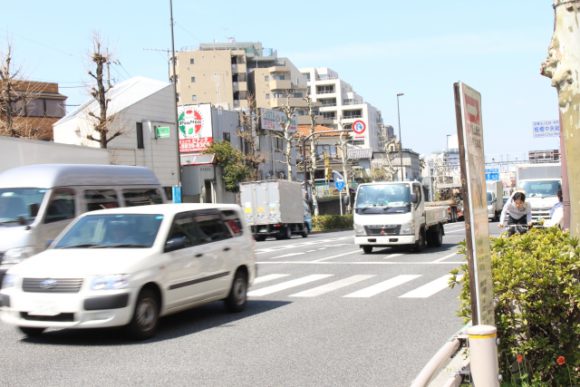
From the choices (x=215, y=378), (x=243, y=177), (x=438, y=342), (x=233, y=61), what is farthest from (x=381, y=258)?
(x=233, y=61)

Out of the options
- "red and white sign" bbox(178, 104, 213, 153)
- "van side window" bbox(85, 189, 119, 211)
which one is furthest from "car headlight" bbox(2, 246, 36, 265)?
"red and white sign" bbox(178, 104, 213, 153)

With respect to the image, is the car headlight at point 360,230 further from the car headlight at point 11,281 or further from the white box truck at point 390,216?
the car headlight at point 11,281

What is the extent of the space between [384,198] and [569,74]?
18.1 m

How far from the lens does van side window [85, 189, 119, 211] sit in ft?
50.7

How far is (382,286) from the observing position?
14742 mm

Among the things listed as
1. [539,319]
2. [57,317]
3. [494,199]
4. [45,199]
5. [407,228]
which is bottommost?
[57,317]

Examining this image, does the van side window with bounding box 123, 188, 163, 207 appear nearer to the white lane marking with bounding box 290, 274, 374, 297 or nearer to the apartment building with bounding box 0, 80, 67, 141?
the white lane marking with bounding box 290, 274, 374, 297

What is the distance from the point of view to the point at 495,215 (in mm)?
57094

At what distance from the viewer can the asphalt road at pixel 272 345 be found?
280 inches

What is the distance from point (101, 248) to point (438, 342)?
14.2 feet

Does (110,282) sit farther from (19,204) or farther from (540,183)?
(540,183)

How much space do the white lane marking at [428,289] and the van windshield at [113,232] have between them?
5096 mm

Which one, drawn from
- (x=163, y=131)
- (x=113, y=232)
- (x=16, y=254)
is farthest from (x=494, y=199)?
(x=113, y=232)

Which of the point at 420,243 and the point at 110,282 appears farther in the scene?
the point at 420,243
